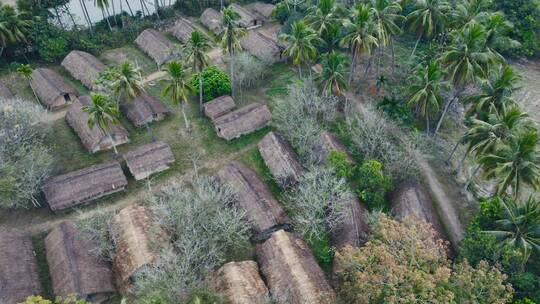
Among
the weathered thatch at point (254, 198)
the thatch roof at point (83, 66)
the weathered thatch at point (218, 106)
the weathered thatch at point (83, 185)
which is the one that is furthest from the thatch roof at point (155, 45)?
the weathered thatch at point (254, 198)

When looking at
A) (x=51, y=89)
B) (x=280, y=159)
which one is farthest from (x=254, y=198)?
(x=51, y=89)

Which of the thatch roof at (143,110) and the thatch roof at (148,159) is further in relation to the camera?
the thatch roof at (143,110)

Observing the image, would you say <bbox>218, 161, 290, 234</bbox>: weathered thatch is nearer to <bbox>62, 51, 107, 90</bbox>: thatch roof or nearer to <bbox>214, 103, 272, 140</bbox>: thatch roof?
<bbox>214, 103, 272, 140</bbox>: thatch roof

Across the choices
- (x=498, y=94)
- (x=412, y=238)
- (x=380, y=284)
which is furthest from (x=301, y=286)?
(x=498, y=94)

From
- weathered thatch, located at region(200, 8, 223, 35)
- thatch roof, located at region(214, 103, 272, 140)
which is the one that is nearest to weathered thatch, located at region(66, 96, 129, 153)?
thatch roof, located at region(214, 103, 272, 140)

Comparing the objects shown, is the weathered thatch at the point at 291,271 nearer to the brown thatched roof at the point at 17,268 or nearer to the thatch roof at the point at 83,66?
the brown thatched roof at the point at 17,268

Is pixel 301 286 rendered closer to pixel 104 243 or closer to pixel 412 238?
pixel 412 238
